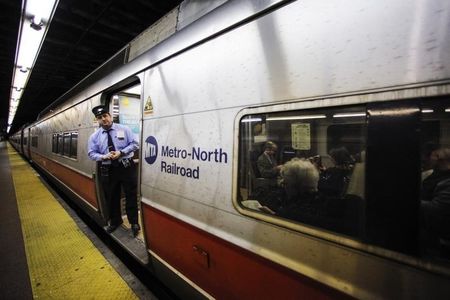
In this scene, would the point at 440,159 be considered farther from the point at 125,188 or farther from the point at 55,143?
the point at 55,143

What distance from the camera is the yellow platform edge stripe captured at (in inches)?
101

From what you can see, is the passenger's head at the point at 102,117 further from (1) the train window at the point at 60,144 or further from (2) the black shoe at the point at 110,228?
(1) the train window at the point at 60,144

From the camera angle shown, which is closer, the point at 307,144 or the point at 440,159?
the point at 440,159

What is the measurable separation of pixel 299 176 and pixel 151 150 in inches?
61.4

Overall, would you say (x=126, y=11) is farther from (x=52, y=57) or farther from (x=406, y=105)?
(x=406, y=105)

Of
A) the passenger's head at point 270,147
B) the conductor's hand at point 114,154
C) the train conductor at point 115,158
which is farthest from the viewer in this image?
the train conductor at point 115,158

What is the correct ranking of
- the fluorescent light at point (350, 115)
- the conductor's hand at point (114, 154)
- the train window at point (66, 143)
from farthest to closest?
the train window at point (66, 143), the conductor's hand at point (114, 154), the fluorescent light at point (350, 115)

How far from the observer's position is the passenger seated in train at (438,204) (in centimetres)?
92

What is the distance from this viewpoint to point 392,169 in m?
1.00

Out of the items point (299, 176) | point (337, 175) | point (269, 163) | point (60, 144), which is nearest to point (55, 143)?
point (60, 144)

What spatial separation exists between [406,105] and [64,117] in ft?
22.7

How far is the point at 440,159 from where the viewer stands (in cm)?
94

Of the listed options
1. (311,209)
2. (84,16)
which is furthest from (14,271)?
(84,16)

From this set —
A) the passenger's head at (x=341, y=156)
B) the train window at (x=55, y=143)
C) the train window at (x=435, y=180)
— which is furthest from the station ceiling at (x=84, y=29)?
the train window at (x=435, y=180)
